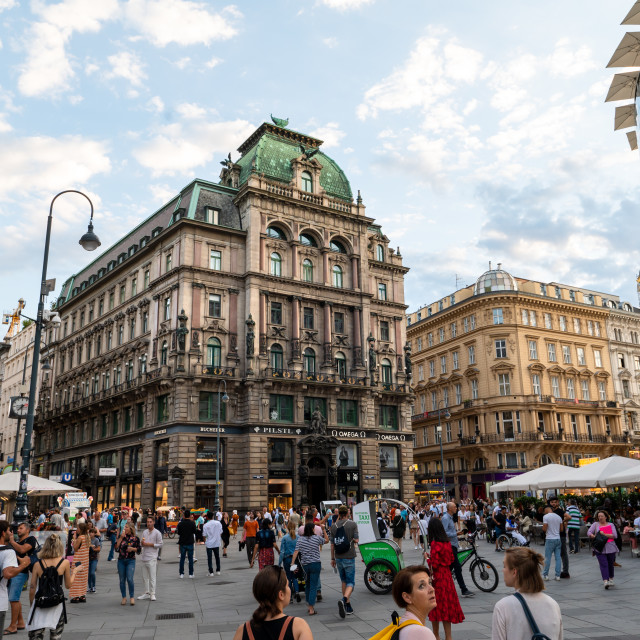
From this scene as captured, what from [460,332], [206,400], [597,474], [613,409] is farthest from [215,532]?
[613,409]

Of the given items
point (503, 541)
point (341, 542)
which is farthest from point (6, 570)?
point (503, 541)

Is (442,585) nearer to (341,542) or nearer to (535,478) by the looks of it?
(341,542)

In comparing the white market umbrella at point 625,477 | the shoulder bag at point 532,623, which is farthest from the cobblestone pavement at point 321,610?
the shoulder bag at point 532,623

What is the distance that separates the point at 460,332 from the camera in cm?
7069

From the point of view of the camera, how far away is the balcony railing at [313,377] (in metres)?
50.6

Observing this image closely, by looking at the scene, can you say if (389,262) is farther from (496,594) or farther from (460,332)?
(496,594)

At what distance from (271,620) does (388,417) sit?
177ft

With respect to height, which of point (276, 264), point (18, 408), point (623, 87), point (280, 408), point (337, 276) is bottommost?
point (18, 408)

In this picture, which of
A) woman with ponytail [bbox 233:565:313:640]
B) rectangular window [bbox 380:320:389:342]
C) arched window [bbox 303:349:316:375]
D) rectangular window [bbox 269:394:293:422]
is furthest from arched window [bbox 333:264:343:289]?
woman with ponytail [bbox 233:565:313:640]

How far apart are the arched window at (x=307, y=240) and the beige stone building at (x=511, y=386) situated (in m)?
21.1

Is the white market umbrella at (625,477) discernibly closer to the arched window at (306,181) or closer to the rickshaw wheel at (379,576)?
the rickshaw wheel at (379,576)

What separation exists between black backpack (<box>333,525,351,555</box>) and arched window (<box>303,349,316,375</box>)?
3891 centimetres

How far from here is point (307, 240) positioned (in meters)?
56.2

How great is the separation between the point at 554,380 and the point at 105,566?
54.3 m
